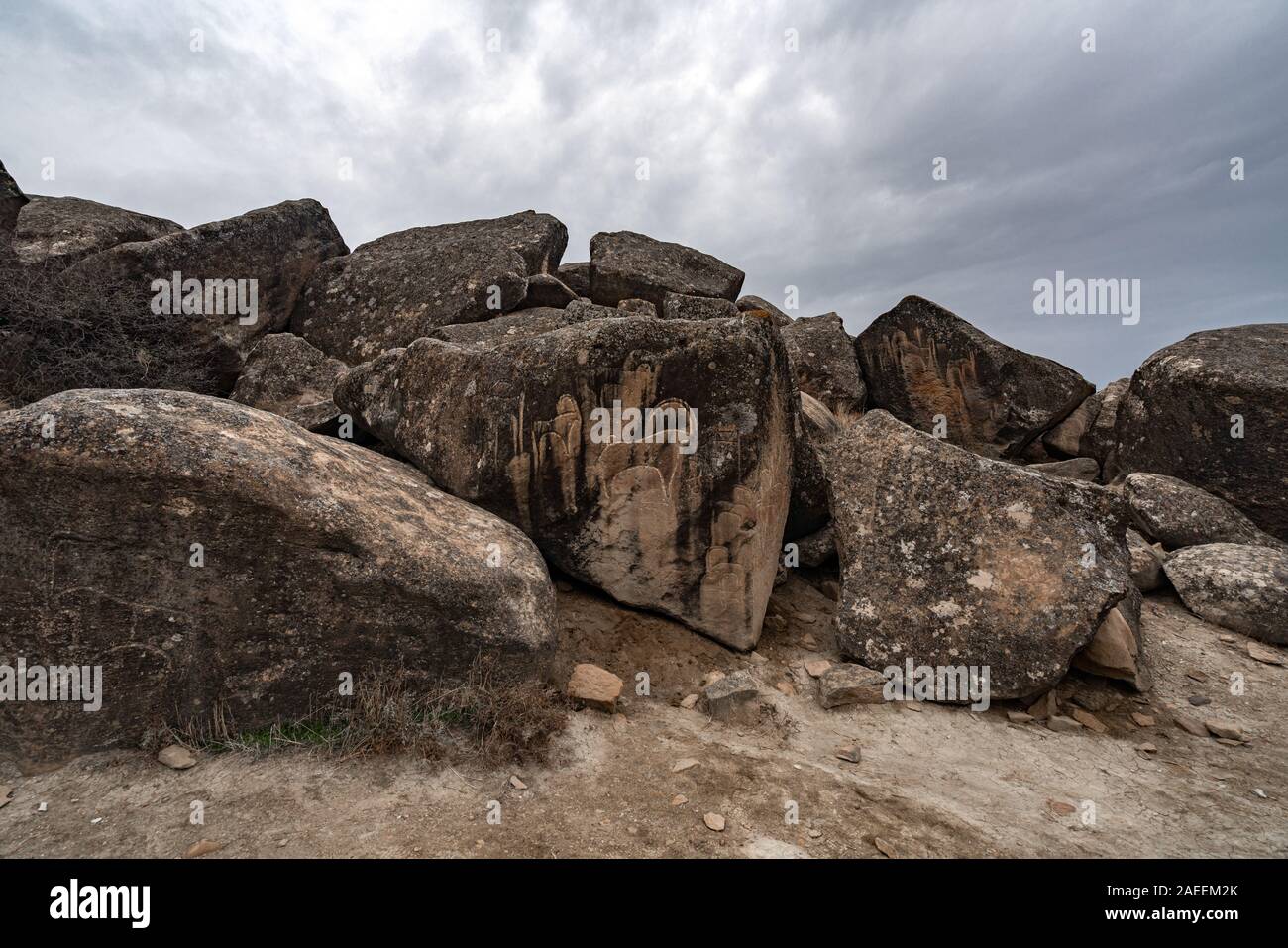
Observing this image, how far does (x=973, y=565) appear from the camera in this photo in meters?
5.89

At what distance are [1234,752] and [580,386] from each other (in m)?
5.92

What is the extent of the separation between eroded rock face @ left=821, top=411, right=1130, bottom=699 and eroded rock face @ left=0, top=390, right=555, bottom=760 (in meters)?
3.34

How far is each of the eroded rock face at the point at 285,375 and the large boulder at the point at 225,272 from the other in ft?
2.44

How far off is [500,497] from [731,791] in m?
3.30

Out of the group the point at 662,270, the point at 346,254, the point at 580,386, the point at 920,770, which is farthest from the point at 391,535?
the point at 662,270

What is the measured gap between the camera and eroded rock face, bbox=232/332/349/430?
907 centimetres

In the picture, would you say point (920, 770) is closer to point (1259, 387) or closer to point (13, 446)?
point (13, 446)

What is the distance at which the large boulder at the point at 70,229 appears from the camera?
9.44m

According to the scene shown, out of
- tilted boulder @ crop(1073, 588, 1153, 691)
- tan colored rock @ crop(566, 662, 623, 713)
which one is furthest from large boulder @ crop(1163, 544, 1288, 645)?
tan colored rock @ crop(566, 662, 623, 713)

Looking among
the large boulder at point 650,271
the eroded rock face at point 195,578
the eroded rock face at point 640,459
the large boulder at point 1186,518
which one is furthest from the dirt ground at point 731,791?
the large boulder at point 650,271

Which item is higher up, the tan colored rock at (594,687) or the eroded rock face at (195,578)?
the eroded rock face at (195,578)

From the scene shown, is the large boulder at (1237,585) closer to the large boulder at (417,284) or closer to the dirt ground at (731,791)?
the dirt ground at (731,791)

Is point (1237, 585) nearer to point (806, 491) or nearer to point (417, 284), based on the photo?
point (806, 491)

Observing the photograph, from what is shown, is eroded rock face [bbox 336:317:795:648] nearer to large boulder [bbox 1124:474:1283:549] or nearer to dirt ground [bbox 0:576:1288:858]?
dirt ground [bbox 0:576:1288:858]
